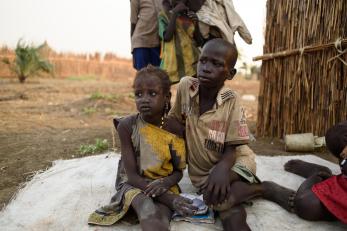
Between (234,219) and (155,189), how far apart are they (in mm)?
496

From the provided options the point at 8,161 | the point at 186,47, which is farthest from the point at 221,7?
the point at 8,161

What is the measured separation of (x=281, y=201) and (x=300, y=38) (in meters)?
2.22

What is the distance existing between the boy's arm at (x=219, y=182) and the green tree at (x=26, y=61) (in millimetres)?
12665

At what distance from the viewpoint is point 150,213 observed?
6.89ft

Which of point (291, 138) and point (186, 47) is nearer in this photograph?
point (186, 47)

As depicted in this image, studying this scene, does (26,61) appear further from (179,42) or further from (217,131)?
(217,131)

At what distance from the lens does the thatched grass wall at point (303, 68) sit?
3.78 m

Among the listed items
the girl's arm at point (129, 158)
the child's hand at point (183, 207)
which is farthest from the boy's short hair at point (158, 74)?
the child's hand at point (183, 207)

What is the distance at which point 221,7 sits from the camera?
360 cm

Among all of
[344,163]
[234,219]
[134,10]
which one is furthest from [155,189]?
[134,10]

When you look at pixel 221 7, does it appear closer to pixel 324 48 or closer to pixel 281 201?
pixel 324 48

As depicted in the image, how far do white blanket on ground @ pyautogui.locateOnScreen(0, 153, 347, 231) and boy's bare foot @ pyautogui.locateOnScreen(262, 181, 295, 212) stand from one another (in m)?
0.04

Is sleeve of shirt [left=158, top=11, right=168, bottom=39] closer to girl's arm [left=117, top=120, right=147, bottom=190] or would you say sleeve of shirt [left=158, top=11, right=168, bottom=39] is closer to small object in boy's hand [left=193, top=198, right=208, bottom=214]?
girl's arm [left=117, top=120, right=147, bottom=190]

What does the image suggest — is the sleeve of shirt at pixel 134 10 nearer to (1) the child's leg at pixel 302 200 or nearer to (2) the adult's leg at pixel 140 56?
(2) the adult's leg at pixel 140 56
